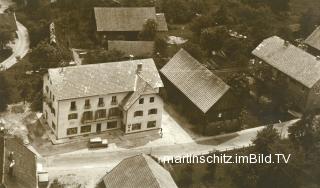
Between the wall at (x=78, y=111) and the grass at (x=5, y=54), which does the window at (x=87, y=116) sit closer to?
the wall at (x=78, y=111)

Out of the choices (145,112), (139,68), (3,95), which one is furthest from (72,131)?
(3,95)

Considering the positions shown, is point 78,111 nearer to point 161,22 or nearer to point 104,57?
point 104,57

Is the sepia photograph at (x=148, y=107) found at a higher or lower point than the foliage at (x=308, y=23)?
lower

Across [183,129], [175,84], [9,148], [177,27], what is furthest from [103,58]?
[9,148]

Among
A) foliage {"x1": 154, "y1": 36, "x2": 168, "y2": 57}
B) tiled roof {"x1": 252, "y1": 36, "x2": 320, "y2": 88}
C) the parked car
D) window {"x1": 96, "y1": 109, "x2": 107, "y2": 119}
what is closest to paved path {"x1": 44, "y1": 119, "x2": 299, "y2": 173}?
the parked car

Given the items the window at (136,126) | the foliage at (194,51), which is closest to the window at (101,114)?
the window at (136,126)
